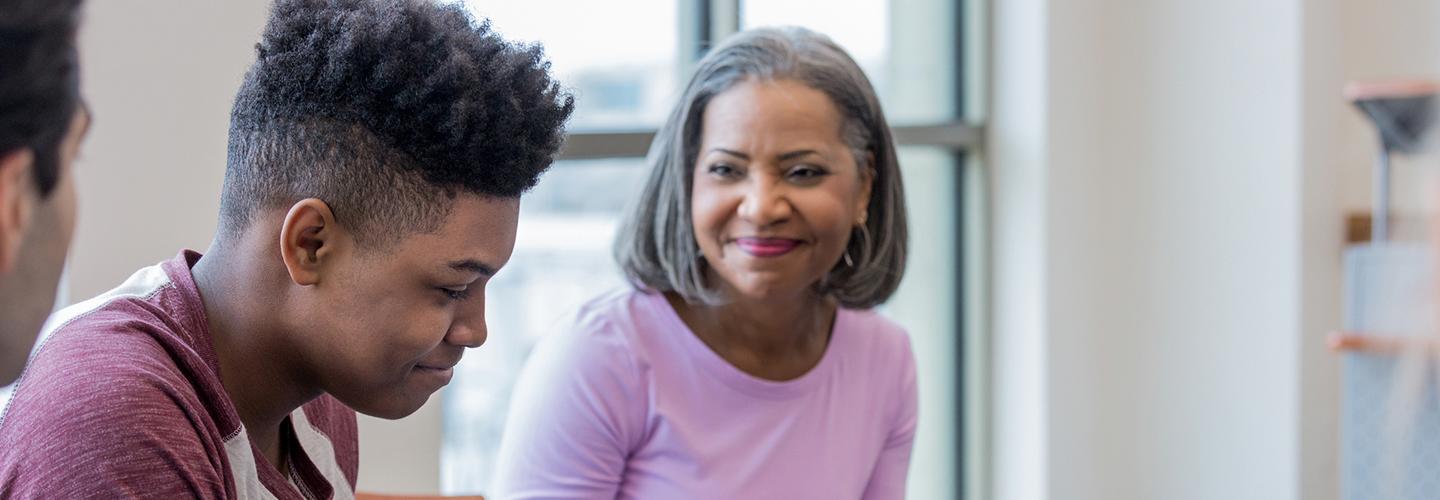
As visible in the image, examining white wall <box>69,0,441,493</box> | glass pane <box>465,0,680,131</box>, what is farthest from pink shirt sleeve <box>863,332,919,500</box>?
white wall <box>69,0,441,493</box>

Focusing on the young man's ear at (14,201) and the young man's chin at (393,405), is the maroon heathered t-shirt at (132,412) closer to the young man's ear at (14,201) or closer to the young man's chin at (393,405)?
the young man's chin at (393,405)

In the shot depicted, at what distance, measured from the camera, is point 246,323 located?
101cm

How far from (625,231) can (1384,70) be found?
2.02 m

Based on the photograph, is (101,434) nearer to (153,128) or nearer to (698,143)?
(153,128)

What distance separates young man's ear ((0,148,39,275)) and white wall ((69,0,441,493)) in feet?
3.53

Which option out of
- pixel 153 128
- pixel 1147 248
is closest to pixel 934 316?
pixel 1147 248

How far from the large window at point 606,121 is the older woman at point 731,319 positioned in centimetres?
41

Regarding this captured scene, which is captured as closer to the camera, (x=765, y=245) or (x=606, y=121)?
(x=765, y=245)

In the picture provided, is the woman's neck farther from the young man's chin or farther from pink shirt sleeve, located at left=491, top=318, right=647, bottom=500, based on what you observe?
the young man's chin

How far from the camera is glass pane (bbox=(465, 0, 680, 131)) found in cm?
249

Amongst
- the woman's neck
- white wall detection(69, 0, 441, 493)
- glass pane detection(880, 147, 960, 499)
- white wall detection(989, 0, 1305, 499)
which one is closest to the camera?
white wall detection(69, 0, 441, 493)

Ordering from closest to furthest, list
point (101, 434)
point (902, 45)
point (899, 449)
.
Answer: point (101, 434) < point (899, 449) < point (902, 45)

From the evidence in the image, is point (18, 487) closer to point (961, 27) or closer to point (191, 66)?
point (191, 66)

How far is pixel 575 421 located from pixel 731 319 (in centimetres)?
29
